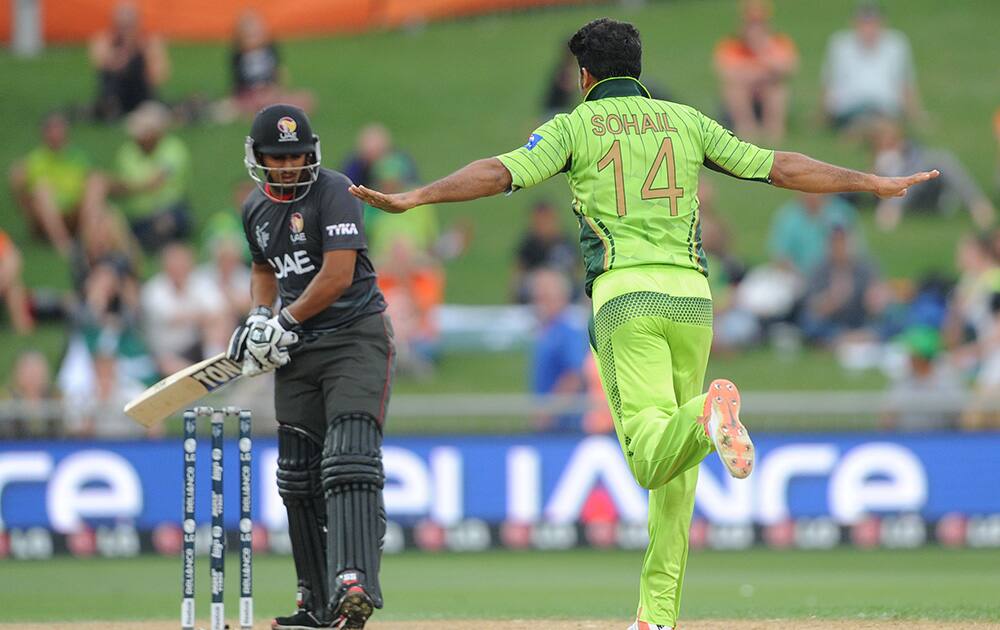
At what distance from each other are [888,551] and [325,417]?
7.03 meters

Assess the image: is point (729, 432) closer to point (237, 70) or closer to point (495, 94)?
point (237, 70)

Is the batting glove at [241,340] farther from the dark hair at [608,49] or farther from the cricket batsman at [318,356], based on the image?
the dark hair at [608,49]

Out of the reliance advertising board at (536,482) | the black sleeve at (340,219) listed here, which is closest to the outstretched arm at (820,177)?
the black sleeve at (340,219)

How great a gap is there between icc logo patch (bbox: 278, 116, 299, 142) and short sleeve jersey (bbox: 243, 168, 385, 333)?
0.82ft

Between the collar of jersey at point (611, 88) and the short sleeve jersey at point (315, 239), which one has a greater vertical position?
the collar of jersey at point (611, 88)

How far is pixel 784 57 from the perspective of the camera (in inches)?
766

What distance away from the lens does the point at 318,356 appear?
7.53 m

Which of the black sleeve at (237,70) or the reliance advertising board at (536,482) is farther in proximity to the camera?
the black sleeve at (237,70)

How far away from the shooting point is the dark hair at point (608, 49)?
6766mm

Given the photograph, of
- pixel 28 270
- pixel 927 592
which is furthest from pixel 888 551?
pixel 28 270

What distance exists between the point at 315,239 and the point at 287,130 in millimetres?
494

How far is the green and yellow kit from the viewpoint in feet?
21.7

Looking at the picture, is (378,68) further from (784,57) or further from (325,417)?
(325,417)

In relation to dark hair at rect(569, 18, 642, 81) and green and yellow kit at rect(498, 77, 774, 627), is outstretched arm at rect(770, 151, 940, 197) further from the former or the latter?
dark hair at rect(569, 18, 642, 81)
